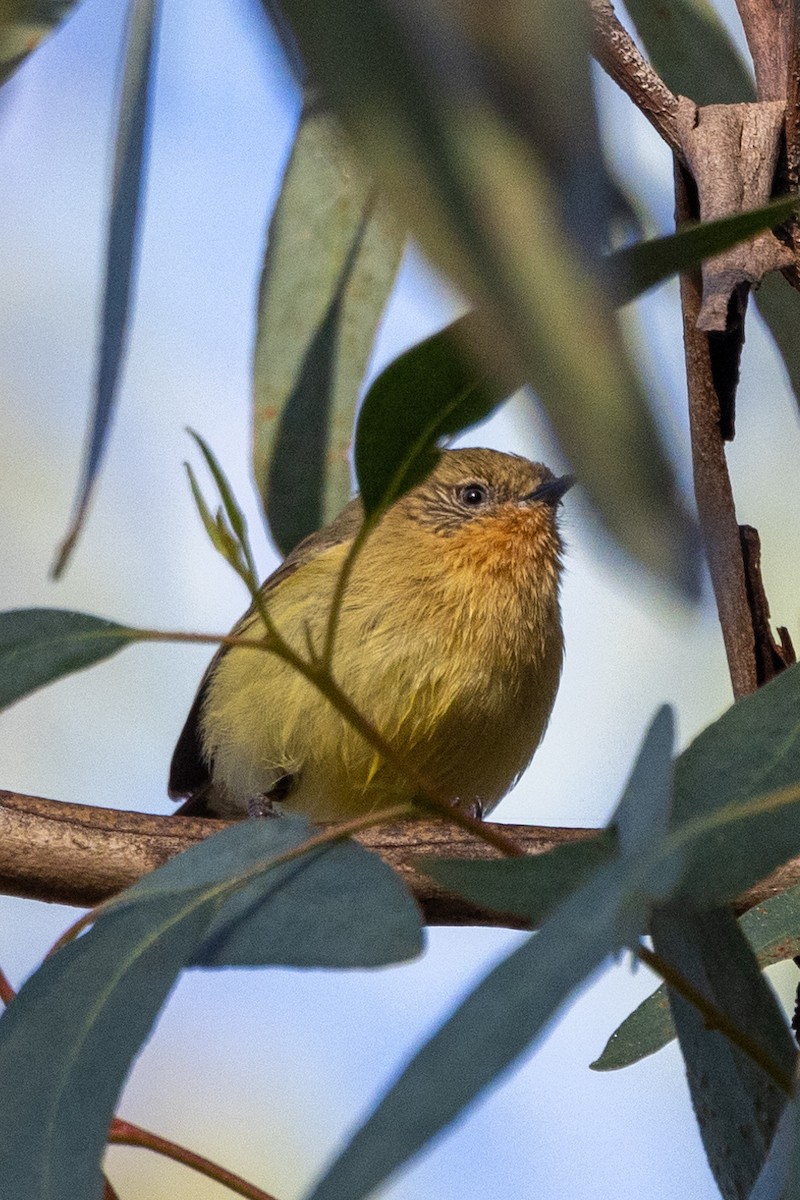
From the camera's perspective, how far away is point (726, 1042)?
157cm

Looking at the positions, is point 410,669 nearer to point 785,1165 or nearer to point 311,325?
point 311,325

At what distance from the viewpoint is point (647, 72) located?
2275 mm

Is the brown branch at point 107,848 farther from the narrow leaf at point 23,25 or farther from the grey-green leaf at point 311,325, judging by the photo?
the narrow leaf at point 23,25

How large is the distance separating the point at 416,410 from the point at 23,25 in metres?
0.99

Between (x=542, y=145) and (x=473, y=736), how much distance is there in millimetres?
3003

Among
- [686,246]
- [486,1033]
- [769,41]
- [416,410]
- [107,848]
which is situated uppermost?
[769,41]

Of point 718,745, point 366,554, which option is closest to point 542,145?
point 718,745

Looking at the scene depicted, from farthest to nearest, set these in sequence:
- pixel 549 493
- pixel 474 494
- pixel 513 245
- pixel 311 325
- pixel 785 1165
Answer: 1. pixel 474 494
2. pixel 549 493
3. pixel 311 325
4. pixel 785 1165
5. pixel 513 245

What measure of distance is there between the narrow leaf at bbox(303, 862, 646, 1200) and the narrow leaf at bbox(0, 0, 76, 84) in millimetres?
1339

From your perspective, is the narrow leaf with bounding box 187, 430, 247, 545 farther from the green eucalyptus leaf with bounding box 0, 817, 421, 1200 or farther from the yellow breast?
the yellow breast

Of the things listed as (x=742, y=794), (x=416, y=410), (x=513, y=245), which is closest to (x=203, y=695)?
(x=416, y=410)

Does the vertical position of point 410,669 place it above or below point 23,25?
below

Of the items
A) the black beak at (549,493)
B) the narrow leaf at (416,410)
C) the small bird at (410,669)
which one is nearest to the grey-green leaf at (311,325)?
the small bird at (410,669)

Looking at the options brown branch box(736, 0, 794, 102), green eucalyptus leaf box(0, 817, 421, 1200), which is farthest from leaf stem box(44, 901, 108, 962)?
brown branch box(736, 0, 794, 102)
